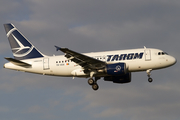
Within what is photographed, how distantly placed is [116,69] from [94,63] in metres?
3.27

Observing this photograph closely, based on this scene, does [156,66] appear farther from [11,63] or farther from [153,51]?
[11,63]

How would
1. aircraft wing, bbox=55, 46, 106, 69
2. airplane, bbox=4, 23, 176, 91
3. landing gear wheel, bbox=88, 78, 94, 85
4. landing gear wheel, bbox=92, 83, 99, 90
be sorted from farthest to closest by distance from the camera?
landing gear wheel, bbox=92, 83, 99, 90, landing gear wheel, bbox=88, 78, 94, 85, airplane, bbox=4, 23, 176, 91, aircraft wing, bbox=55, 46, 106, 69

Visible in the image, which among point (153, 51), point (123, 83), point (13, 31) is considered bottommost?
point (123, 83)

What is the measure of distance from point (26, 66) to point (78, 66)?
7.85 metres

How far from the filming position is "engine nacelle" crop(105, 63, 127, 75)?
47.2 metres

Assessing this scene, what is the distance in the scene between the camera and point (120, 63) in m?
47.7

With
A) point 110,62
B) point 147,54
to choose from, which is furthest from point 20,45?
point 147,54

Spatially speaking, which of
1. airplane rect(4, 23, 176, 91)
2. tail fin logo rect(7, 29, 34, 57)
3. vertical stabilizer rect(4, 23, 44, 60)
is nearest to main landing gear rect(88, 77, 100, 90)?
airplane rect(4, 23, 176, 91)

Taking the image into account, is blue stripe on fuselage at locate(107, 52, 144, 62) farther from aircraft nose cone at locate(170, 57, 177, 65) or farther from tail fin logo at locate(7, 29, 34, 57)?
tail fin logo at locate(7, 29, 34, 57)

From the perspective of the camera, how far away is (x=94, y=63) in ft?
159

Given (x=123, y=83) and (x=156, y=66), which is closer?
(x=156, y=66)

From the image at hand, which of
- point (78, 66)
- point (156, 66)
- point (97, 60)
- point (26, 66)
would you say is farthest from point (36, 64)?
point (156, 66)

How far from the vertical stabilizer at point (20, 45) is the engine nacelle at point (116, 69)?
1149 centimetres

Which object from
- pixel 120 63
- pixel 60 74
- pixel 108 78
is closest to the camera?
pixel 120 63
